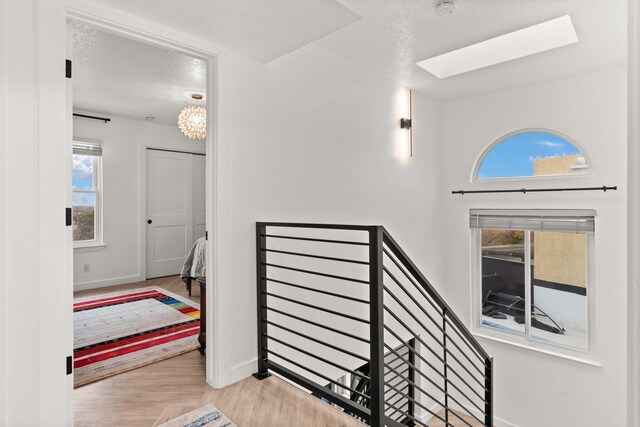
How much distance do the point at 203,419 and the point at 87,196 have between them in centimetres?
416

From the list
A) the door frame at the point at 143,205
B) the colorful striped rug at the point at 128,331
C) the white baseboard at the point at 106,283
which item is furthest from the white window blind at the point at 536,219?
the white baseboard at the point at 106,283

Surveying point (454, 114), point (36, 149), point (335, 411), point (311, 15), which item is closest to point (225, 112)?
point (311, 15)

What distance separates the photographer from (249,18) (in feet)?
6.22

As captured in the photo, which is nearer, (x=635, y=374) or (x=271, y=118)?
(x=635, y=374)

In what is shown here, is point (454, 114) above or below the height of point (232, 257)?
above

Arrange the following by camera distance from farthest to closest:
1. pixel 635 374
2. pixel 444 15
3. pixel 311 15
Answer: pixel 444 15 < pixel 311 15 < pixel 635 374

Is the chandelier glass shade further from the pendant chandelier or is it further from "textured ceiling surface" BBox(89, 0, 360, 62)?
"textured ceiling surface" BBox(89, 0, 360, 62)

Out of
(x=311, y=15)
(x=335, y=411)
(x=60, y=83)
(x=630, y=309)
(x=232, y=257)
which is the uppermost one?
(x=311, y=15)

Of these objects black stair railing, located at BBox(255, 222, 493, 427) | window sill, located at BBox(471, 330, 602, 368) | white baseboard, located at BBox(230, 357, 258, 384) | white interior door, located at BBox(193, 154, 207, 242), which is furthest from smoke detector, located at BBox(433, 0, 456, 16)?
white interior door, located at BBox(193, 154, 207, 242)

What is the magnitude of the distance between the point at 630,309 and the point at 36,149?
6.83 feet

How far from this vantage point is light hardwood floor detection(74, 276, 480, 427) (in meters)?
1.91

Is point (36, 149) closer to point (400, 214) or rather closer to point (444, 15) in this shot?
point (444, 15)

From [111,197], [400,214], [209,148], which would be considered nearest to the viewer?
[209,148]

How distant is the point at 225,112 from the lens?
2.26 meters
